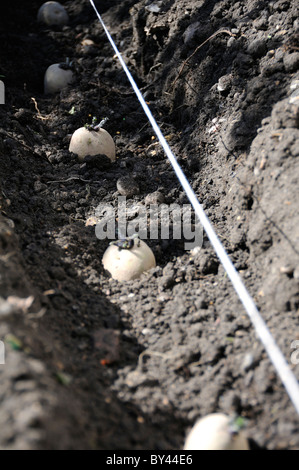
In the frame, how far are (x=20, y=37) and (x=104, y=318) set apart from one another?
5.03m

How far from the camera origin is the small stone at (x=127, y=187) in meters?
3.79

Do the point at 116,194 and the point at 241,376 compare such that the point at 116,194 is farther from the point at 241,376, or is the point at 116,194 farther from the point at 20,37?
the point at 20,37

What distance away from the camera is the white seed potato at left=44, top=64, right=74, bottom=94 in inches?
204

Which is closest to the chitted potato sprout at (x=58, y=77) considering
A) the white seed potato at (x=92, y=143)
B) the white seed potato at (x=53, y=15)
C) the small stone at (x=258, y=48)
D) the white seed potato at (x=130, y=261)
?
the white seed potato at (x=92, y=143)

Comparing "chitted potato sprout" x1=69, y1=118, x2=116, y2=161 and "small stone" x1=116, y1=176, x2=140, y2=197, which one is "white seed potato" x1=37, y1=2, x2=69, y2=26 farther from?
"small stone" x1=116, y1=176, x2=140, y2=197

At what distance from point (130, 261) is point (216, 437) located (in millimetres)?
1394

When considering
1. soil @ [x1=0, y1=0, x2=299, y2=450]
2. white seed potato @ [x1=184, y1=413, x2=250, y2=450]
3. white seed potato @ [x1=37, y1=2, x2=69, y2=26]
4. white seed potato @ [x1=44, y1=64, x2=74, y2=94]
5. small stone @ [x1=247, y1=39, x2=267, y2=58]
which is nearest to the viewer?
white seed potato @ [x1=184, y1=413, x2=250, y2=450]

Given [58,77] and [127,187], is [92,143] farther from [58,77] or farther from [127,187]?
[58,77]

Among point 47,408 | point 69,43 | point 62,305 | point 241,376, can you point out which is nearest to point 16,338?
point 47,408

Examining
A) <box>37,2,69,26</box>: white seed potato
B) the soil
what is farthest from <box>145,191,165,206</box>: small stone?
<box>37,2,69,26</box>: white seed potato

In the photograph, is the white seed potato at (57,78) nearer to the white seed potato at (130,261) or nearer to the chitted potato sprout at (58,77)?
the chitted potato sprout at (58,77)

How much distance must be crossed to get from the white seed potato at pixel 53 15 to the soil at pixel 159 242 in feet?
5.32

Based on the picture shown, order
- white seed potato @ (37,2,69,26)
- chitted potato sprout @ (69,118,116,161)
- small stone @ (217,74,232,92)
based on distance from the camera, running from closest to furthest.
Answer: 1. small stone @ (217,74,232,92)
2. chitted potato sprout @ (69,118,116,161)
3. white seed potato @ (37,2,69,26)

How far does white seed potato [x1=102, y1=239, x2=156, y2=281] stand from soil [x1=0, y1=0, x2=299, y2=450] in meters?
0.05
